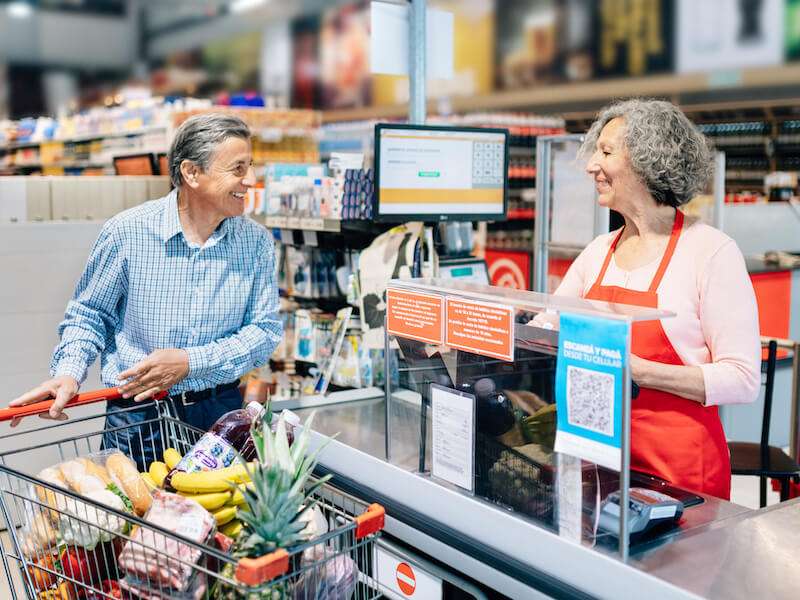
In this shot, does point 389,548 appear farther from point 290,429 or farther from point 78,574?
point 78,574

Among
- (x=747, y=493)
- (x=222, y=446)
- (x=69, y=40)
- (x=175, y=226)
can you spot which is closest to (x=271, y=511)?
(x=222, y=446)

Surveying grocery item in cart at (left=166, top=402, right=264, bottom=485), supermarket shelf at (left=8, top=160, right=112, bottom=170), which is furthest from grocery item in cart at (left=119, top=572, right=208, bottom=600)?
supermarket shelf at (left=8, top=160, right=112, bottom=170)

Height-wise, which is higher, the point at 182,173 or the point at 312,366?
the point at 182,173

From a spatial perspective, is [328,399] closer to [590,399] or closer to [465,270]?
[465,270]

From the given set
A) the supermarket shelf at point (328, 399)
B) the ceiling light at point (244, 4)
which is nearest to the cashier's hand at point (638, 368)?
the supermarket shelf at point (328, 399)

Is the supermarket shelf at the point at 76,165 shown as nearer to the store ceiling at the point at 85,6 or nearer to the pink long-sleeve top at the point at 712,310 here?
the store ceiling at the point at 85,6

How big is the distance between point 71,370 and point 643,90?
9407 mm

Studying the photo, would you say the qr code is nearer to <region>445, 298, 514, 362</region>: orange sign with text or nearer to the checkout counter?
the checkout counter

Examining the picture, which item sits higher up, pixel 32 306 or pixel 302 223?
pixel 302 223

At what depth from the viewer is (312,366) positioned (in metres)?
3.81

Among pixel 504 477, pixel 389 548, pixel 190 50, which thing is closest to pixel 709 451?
pixel 504 477

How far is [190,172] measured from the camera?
2354mm

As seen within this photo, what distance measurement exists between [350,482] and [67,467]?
67cm

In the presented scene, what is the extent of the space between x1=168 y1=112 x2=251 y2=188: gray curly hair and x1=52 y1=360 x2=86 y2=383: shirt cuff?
0.59 metres
